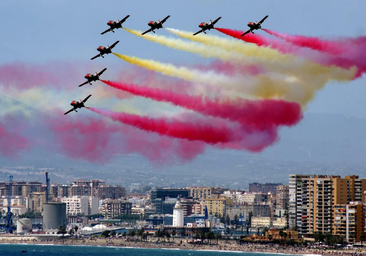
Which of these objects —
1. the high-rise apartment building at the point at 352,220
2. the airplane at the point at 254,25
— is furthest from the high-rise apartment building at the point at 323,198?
the airplane at the point at 254,25

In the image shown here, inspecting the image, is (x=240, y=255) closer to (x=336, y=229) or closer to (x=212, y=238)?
(x=336, y=229)

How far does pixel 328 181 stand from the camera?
176750mm

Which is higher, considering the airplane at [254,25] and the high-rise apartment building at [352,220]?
the airplane at [254,25]

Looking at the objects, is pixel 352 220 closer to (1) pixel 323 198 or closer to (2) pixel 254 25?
(1) pixel 323 198

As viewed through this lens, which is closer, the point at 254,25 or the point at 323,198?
the point at 254,25

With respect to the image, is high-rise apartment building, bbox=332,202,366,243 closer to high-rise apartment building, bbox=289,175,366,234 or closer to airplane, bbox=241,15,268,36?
high-rise apartment building, bbox=289,175,366,234

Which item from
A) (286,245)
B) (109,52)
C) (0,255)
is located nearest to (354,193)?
(286,245)

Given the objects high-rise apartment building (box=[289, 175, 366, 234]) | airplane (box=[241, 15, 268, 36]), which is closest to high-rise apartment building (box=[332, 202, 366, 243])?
high-rise apartment building (box=[289, 175, 366, 234])

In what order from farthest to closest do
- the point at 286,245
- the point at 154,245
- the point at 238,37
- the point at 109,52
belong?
the point at 154,245, the point at 286,245, the point at 109,52, the point at 238,37

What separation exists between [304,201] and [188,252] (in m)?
25.7

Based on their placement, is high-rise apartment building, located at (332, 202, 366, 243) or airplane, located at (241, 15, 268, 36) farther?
high-rise apartment building, located at (332, 202, 366, 243)

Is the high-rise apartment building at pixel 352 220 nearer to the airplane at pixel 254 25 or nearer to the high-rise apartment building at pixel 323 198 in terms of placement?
the high-rise apartment building at pixel 323 198

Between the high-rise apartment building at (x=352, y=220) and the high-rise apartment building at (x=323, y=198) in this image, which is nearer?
the high-rise apartment building at (x=352, y=220)

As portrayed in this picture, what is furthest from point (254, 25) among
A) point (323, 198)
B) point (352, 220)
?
point (323, 198)
